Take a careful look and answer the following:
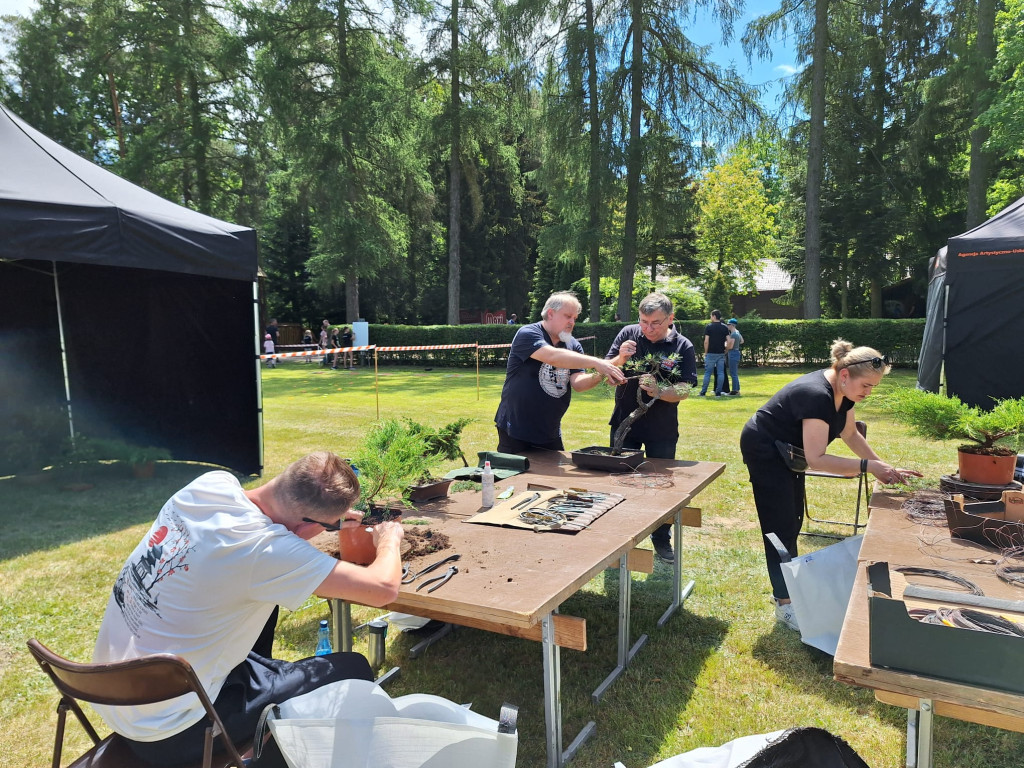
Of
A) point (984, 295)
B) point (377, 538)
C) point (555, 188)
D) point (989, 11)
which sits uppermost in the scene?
point (989, 11)

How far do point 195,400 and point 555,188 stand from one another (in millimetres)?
15493

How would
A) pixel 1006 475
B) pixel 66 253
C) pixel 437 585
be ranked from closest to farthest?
pixel 437 585
pixel 1006 475
pixel 66 253

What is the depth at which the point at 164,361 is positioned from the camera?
7230 millimetres

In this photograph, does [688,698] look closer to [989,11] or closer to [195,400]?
[195,400]

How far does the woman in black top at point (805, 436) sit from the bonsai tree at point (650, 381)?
49cm

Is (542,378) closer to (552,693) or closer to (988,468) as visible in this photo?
(552,693)

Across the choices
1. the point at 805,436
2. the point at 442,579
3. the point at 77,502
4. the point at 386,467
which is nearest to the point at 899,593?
the point at 805,436

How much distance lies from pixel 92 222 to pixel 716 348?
1026 cm

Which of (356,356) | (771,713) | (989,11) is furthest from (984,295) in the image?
(356,356)

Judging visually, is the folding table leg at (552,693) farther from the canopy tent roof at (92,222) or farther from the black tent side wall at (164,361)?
the black tent side wall at (164,361)

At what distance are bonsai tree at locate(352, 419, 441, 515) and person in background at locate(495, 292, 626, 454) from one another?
113 cm

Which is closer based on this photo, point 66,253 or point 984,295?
point 66,253

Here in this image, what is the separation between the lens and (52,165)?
5.33 metres

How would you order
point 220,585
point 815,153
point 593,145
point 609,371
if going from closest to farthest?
point 220,585, point 609,371, point 815,153, point 593,145
